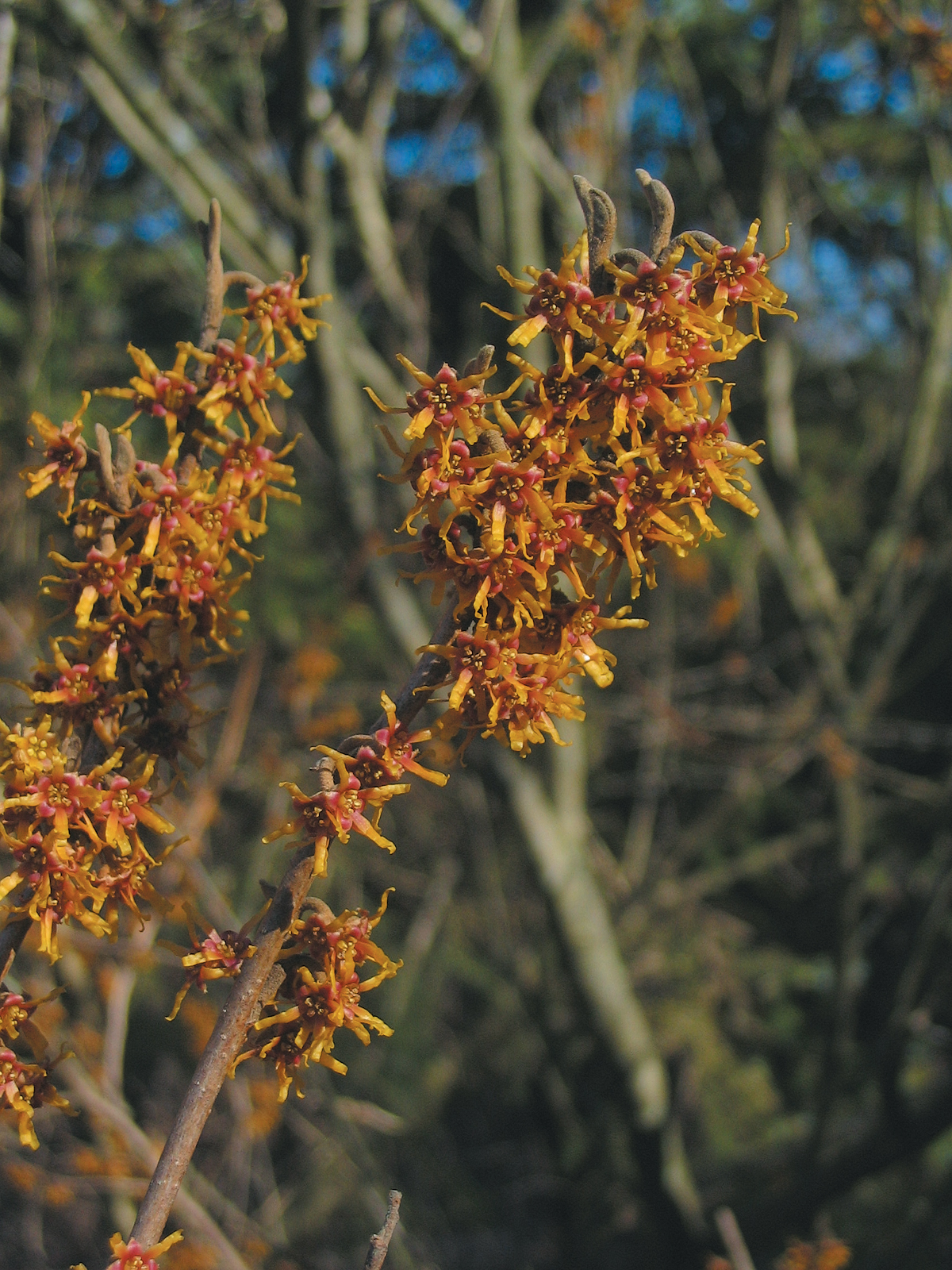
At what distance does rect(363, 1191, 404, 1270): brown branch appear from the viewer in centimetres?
107

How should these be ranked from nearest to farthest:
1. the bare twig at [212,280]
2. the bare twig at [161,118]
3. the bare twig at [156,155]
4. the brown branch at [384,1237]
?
the brown branch at [384,1237]
the bare twig at [212,280]
the bare twig at [161,118]
the bare twig at [156,155]

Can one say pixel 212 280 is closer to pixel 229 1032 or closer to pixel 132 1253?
pixel 229 1032

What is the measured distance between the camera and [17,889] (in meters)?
1.30

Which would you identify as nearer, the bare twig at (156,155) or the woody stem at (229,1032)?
the woody stem at (229,1032)

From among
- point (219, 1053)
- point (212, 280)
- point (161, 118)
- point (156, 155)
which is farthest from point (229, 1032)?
point (156, 155)

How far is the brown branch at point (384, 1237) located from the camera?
1069 millimetres

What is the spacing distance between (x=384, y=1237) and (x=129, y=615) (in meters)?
0.80

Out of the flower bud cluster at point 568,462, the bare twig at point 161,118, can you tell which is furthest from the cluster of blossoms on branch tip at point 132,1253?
the bare twig at point 161,118

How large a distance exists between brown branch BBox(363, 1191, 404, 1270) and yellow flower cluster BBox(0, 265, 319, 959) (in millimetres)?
453

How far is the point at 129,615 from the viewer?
128cm

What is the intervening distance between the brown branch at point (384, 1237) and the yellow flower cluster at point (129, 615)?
453 mm

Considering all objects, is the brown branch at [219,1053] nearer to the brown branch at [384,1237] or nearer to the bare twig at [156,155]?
the brown branch at [384,1237]

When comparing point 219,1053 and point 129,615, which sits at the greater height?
point 129,615

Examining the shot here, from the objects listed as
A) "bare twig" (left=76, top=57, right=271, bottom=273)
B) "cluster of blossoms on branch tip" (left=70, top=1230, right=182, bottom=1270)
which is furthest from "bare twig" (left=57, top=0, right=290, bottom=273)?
"cluster of blossoms on branch tip" (left=70, top=1230, right=182, bottom=1270)
